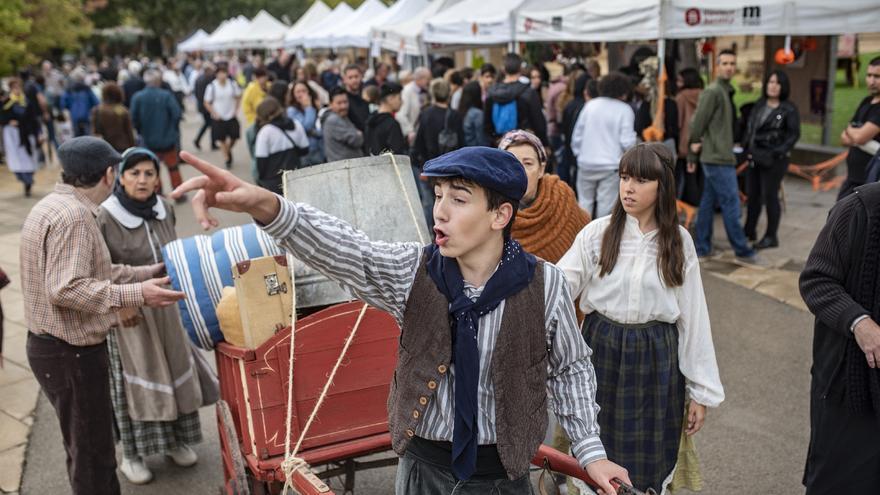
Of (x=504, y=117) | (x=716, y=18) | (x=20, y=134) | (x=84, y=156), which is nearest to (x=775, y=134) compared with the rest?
(x=716, y=18)

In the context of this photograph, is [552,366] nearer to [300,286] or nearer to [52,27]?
[300,286]

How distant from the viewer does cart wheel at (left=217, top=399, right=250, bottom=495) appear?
3.16 m

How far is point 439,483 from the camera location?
2281 millimetres

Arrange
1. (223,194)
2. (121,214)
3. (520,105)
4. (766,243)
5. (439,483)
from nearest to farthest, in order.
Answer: (223,194) → (439,483) → (121,214) → (766,243) → (520,105)

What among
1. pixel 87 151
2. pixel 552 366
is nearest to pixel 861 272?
pixel 552 366

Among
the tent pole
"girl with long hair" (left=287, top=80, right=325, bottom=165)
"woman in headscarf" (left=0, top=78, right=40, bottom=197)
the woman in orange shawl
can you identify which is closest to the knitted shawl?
the woman in orange shawl

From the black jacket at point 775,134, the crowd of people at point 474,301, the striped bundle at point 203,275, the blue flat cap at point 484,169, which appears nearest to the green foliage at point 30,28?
the crowd of people at point 474,301

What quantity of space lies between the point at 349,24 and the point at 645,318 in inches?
710

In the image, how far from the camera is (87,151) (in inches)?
147

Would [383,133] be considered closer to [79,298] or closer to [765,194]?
A: [765,194]

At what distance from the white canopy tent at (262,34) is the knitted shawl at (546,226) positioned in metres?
23.5

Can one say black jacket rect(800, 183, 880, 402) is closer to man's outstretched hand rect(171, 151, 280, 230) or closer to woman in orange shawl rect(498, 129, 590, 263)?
woman in orange shawl rect(498, 129, 590, 263)

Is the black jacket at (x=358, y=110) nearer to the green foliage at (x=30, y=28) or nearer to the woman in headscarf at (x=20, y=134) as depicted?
the woman in headscarf at (x=20, y=134)

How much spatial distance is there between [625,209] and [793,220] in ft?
23.4
